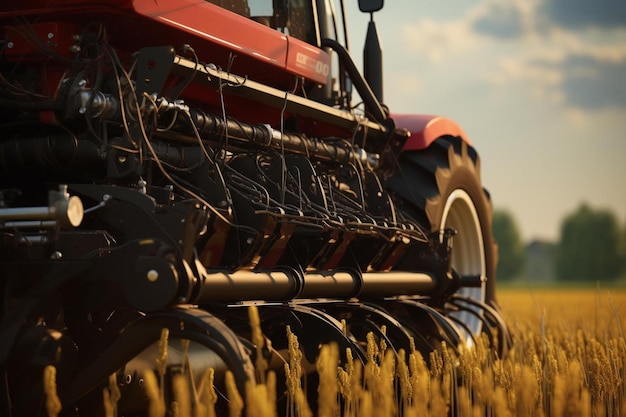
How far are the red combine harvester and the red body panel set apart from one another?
1.55 feet

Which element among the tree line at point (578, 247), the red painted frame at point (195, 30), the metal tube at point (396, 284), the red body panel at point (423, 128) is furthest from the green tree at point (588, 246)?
the red painted frame at point (195, 30)

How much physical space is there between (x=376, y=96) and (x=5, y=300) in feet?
11.8

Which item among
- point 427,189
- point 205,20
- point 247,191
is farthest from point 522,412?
point 427,189

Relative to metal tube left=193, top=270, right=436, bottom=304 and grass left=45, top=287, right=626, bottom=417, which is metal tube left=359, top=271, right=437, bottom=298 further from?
grass left=45, top=287, right=626, bottom=417

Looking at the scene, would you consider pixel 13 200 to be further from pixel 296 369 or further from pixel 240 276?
pixel 296 369

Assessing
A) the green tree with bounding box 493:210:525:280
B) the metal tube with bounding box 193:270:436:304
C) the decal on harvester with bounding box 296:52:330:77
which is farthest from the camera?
the green tree with bounding box 493:210:525:280

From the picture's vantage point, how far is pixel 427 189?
279 inches

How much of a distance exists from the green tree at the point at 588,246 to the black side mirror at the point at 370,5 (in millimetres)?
81286

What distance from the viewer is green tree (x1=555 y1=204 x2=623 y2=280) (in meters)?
89.8

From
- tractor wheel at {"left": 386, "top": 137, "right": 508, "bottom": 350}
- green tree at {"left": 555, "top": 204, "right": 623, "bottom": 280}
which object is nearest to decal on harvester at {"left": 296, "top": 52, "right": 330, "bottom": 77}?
tractor wheel at {"left": 386, "top": 137, "right": 508, "bottom": 350}

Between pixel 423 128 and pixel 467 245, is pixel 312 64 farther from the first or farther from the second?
pixel 467 245

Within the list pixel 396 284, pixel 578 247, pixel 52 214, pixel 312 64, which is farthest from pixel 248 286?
pixel 578 247

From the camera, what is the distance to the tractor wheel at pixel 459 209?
702 cm

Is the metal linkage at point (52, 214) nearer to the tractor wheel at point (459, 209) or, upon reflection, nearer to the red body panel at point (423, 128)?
the tractor wheel at point (459, 209)
